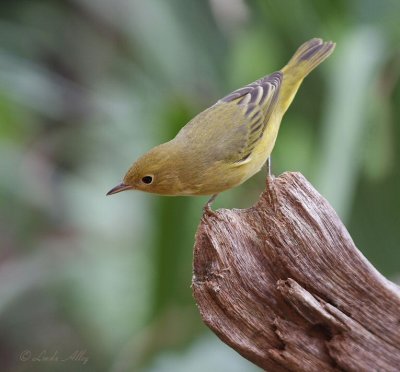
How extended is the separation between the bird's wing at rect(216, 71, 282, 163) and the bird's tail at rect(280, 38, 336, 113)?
0.07 m

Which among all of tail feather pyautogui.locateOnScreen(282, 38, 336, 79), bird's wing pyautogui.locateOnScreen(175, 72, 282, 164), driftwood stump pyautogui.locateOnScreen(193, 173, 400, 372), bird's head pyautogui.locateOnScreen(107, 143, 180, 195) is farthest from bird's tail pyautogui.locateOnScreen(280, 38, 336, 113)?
driftwood stump pyautogui.locateOnScreen(193, 173, 400, 372)

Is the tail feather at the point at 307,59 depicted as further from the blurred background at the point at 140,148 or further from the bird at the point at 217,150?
the blurred background at the point at 140,148

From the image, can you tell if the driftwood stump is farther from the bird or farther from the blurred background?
the blurred background

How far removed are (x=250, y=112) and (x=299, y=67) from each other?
1.61 feet

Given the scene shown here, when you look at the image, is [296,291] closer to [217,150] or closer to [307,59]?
[217,150]

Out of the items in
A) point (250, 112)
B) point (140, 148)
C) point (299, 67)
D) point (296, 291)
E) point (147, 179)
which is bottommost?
point (296, 291)

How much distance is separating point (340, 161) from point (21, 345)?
343 cm

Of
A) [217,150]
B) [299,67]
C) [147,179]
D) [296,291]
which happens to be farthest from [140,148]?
[296,291]

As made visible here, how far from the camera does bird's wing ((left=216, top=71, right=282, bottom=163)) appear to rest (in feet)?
11.6

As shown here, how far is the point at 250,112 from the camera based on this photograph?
370 cm

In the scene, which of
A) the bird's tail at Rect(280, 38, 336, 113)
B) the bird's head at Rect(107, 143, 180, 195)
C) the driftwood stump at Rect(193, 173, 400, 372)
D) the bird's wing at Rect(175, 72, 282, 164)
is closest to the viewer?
the driftwood stump at Rect(193, 173, 400, 372)

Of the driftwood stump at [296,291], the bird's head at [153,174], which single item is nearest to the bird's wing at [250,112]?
the bird's head at [153,174]

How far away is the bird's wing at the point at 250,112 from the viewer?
3.53 meters

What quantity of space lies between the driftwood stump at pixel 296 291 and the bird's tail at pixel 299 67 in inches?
46.1
